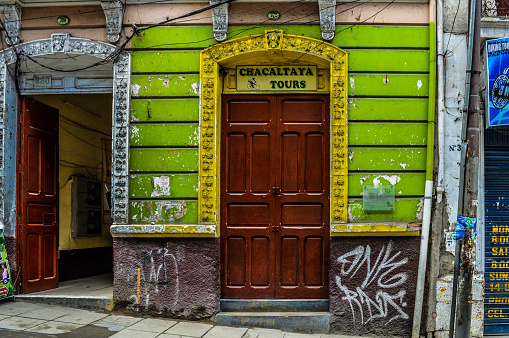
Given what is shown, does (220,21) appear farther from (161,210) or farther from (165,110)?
(161,210)

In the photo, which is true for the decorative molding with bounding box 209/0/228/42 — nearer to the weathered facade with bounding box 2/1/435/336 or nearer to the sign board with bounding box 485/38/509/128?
the weathered facade with bounding box 2/1/435/336

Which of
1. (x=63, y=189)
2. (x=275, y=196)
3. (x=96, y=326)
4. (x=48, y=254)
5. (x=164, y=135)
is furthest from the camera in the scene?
(x=63, y=189)

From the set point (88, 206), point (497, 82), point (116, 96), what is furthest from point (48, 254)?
point (497, 82)

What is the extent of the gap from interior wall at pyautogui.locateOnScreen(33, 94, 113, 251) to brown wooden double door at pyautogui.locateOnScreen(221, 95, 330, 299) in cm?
342

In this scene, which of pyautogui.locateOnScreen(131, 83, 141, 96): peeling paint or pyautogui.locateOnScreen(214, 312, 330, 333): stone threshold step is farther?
pyautogui.locateOnScreen(131, 83, 141, 96): peeling paint

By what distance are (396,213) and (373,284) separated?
3.48ft

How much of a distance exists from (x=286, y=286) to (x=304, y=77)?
10.4ft

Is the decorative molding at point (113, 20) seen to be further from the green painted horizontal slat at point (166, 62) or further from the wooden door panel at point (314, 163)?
the wooden door panel at point (314, 163)

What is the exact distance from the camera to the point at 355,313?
6.84 metres

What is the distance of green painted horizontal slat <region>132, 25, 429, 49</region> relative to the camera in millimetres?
7066

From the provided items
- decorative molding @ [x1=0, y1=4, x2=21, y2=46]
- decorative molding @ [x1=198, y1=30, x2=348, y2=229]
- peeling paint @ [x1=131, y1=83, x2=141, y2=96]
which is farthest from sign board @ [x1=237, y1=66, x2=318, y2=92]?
decorative molding @ [x1=0, y1=4, x2=21, y2=46]

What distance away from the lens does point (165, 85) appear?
718 centimetres

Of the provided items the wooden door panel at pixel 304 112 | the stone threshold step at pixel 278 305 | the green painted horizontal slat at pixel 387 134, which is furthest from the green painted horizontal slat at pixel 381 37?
the stone threshold step at pixel 278 305

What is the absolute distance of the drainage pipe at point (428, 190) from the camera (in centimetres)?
671
